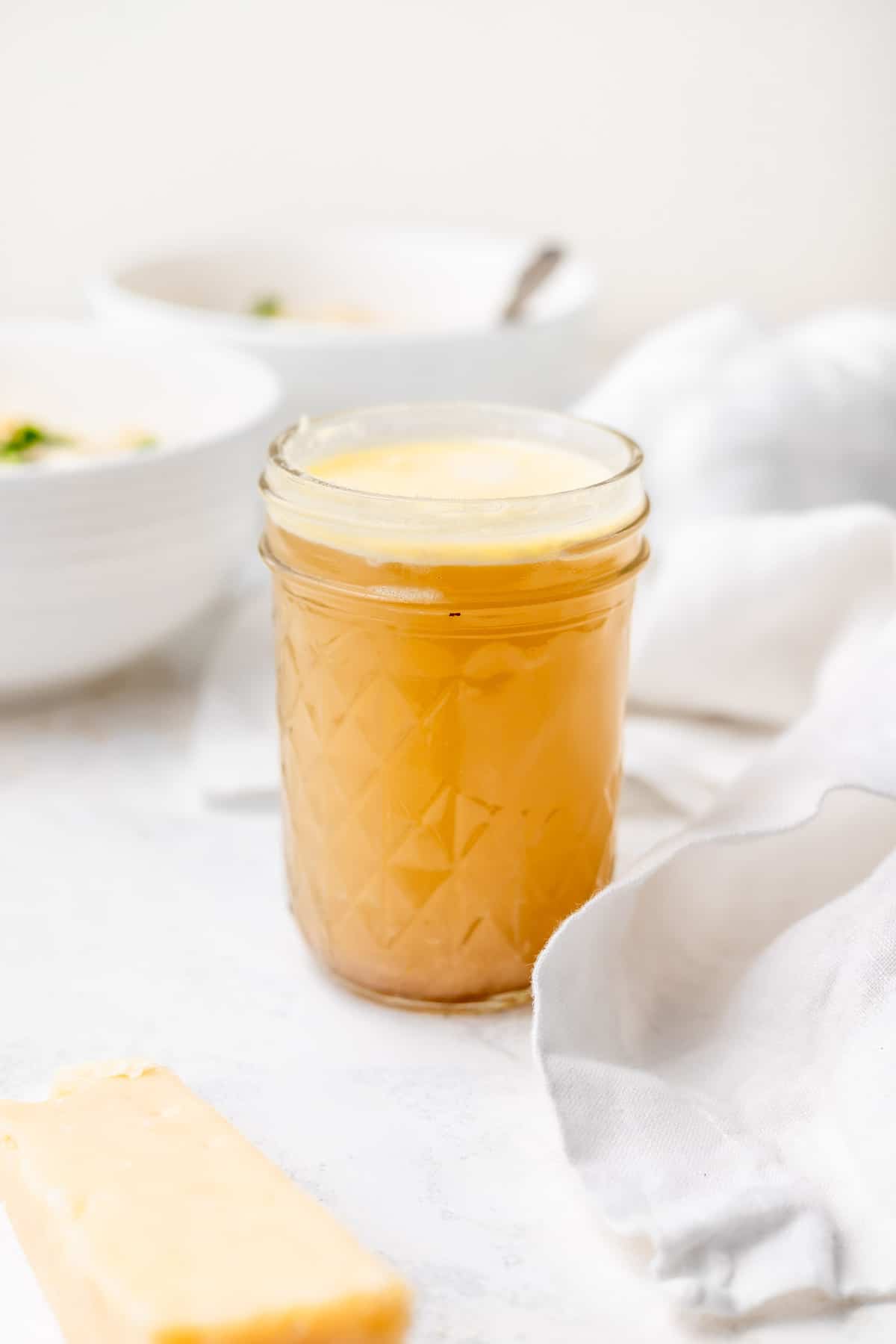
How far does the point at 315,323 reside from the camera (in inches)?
60.8

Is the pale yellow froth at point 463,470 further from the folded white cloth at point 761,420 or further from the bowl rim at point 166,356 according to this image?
the folded white cloth at point 761,420

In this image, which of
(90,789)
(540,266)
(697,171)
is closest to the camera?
(90,789)

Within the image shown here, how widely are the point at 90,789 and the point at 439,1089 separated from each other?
41cm

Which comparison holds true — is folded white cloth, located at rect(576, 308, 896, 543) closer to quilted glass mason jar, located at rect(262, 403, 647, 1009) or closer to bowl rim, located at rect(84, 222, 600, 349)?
bowl rim, located at rect(84, 222, 600, 349)

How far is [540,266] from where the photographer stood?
1.58 meters

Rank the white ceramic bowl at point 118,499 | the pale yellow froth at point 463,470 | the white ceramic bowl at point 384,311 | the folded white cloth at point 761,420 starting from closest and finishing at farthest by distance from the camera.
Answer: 1. the pale yellow froth at point 463,470
2. the white ceramic bowl at point 118,499
3. the folded white cloth at point 761,420
4. the white ceramic bowl at point 384,311

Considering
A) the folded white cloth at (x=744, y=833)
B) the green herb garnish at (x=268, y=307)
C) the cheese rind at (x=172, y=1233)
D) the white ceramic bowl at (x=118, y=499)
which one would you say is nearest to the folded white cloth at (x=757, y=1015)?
the folded white cloth at (x=744, y=833)

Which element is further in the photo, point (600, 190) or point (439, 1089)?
point (600, 190)

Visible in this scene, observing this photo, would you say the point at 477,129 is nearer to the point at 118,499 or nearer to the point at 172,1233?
the point at 118,499

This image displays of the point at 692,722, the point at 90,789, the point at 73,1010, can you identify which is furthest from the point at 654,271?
the point at 73,1010

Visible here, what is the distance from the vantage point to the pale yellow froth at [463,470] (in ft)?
2.65

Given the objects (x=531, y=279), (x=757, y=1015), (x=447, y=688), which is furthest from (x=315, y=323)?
(x=757, y=1015)

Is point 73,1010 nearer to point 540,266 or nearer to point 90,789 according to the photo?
point 90,789

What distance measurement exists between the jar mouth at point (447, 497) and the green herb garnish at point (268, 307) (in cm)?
78
